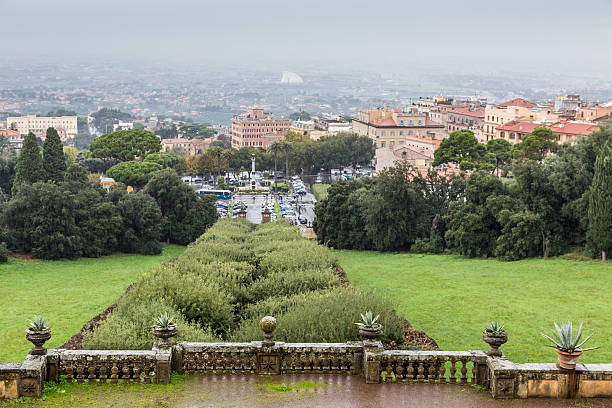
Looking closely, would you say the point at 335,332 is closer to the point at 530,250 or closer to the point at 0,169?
the point at 530,250

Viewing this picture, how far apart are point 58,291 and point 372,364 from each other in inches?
964

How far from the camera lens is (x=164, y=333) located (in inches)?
592

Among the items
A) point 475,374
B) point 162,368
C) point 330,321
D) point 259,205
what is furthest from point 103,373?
point 259,205

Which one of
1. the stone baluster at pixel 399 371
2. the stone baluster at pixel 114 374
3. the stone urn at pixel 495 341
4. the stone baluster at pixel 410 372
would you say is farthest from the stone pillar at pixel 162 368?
the stone urn at pixel 495 341

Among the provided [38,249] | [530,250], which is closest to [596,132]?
[530,250]

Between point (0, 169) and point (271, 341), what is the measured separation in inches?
2331

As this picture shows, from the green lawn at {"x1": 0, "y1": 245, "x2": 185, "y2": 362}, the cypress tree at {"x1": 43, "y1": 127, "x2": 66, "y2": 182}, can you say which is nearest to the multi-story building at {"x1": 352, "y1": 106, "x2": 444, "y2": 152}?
the cypress tree at {"x1": 43, "y1": 127, "x2": 66, "y2": 182}

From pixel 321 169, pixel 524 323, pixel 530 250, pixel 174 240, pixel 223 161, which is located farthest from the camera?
pixel 321 169

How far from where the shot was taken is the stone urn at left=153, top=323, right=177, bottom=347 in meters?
15.0

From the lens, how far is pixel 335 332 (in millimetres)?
17141

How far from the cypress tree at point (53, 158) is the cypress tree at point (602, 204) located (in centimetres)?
4165

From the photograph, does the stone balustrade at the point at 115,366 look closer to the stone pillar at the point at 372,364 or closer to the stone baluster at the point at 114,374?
the stone baluster at the point at 114,374

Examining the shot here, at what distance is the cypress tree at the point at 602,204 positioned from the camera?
37406 mm

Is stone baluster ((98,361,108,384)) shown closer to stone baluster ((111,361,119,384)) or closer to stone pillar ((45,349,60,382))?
stone baluster ((111,361,119,384))
